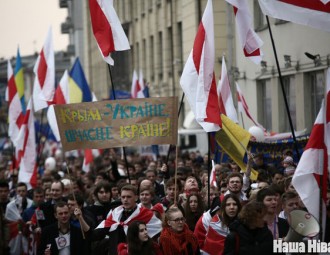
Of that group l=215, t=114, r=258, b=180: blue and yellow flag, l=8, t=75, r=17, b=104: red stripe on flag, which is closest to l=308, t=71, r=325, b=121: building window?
l=8, t=75, r=17, b=104: red stripe on flag

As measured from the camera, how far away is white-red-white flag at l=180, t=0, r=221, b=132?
12.6 meters

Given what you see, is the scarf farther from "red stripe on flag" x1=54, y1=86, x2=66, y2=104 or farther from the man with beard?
"red stripe on flag" x1=54, y1=86, x2=66, y2=104

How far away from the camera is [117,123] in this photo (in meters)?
12.8

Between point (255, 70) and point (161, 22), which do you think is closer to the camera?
point (255, 70)

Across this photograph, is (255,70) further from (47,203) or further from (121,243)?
(121,243)

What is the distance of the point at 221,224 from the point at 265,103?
59.5 ft

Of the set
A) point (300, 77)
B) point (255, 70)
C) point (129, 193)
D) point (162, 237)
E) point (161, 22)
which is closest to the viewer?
point (162, 237)

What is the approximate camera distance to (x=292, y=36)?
24578 millimetres

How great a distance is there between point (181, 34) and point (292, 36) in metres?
16.0

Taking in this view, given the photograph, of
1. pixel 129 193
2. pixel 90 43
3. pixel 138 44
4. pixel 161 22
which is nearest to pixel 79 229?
pixel 129 193

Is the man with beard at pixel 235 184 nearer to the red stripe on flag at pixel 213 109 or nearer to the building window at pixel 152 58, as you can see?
the red stripe on flag at pixel 213 109

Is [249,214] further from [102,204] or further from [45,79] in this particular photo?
[45,79]

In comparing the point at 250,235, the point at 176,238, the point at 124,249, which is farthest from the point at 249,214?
the point at 124,249

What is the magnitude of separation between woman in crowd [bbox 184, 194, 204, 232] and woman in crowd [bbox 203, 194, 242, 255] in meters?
1.15
